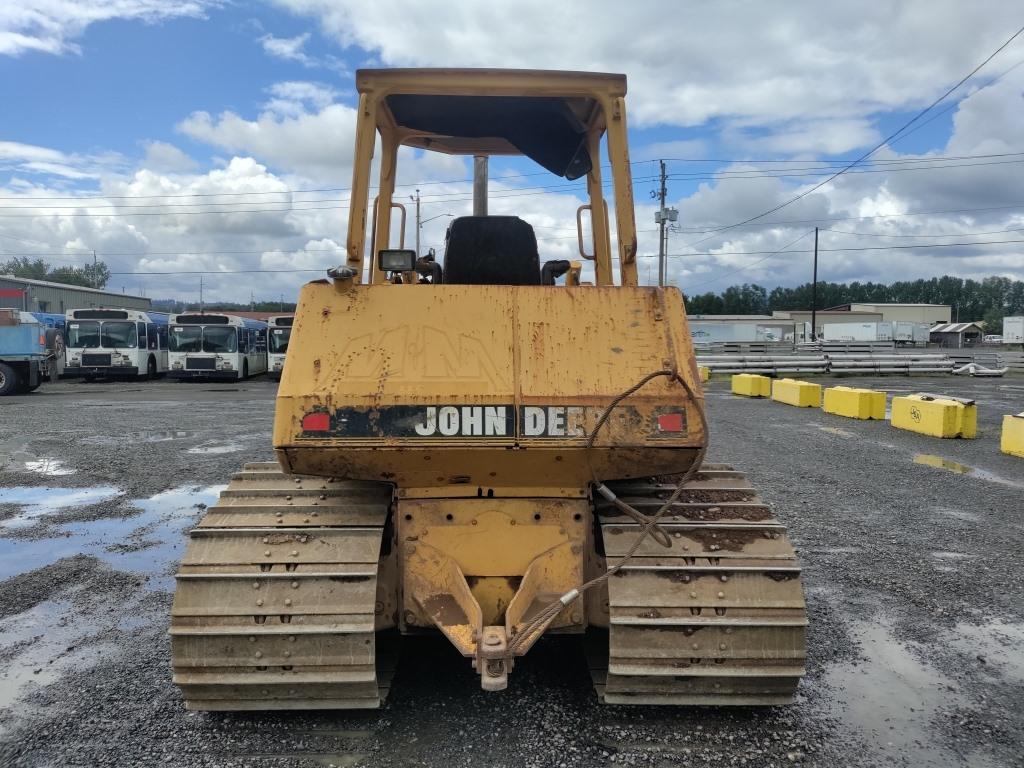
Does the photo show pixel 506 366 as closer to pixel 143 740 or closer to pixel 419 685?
pixel 419 685

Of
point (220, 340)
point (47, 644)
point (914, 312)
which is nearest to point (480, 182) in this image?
point (47, 644)

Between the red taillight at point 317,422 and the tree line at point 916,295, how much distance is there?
124 m

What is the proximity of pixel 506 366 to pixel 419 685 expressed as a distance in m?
1.68

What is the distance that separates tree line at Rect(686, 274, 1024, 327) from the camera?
126m

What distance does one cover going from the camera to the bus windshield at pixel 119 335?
27.2m

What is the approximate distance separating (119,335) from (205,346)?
9.65 ft

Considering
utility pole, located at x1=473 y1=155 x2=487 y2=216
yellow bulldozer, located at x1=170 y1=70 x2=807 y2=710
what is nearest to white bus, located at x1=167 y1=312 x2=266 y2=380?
utility pole, located at x1=473 y1=155 x2=487 y2=216

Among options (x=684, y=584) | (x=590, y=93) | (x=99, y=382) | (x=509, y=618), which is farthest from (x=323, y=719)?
(x=99, y=382)

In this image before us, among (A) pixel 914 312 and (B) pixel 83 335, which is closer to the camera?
(B) pixel 83 335

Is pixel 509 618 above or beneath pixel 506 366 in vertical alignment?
beneath

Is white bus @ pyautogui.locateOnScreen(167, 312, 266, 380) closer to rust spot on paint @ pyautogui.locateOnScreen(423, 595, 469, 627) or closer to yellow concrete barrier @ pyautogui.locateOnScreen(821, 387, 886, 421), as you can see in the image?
yellow concrete barrier @ pyautogui.locateOnScreen(821, 387, 886, 421)

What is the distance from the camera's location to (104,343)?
89.0 ft

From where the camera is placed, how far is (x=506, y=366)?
309 centimetres

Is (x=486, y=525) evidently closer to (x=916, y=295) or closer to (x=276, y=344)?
(x=276, y=344)
